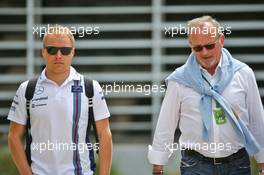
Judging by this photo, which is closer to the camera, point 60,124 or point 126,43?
point 60,124

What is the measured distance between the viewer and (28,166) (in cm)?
573

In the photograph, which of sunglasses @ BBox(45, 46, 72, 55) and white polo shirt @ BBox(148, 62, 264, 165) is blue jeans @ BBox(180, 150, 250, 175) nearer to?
white polo shirt @ BBox(148, 62, 264, 165)

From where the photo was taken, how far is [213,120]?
5.87 m

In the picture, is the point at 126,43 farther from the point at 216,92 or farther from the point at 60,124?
the point at 60,124

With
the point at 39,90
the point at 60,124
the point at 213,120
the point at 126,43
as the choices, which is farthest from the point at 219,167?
the point at 126,43

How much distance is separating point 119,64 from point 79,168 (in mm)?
7648

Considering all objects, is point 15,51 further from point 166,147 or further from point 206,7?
point 166,147

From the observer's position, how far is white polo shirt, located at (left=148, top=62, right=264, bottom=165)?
5867 mm

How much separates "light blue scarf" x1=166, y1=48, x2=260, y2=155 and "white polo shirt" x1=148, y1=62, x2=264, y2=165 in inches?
1.5

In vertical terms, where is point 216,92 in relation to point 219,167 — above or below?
above

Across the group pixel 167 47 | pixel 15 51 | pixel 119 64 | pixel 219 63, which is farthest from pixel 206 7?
pixel 219 63

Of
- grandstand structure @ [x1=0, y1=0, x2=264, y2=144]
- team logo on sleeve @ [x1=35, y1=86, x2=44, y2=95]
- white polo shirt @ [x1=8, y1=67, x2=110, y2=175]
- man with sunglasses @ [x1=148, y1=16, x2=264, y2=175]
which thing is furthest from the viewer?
grandstand structure @ [x1=0, y1=0, x2=264, y2=144]

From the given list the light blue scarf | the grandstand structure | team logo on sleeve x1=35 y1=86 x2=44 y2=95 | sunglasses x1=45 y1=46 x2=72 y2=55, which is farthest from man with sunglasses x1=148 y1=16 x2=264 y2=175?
the grandstand structure

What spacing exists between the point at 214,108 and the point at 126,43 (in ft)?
24.1
